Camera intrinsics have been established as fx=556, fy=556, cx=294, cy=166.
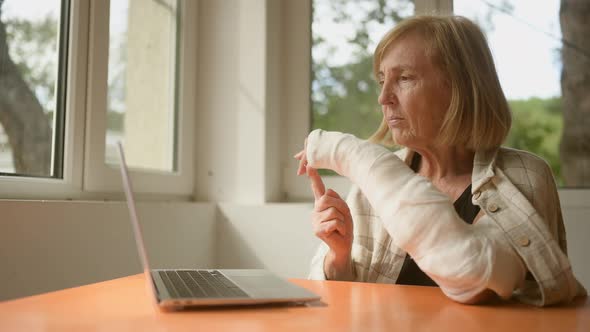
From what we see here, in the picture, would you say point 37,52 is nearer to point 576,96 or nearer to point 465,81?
point 465,81

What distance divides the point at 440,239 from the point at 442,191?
0.37 m

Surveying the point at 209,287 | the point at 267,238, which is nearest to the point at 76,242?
the point at 209,287

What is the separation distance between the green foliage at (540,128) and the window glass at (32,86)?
1.23 metres

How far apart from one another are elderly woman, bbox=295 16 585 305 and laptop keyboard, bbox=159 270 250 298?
231 mm

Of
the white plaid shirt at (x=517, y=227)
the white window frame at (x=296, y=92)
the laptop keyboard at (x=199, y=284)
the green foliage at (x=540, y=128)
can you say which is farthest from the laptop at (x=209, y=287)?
the green foliage at (x=540, y=128)

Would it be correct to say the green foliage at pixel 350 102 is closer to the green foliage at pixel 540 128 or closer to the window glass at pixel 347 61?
the window glass at pixel 347 61

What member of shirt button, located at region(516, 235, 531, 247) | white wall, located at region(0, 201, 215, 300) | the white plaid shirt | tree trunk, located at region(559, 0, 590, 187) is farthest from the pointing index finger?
tree trunk, located at region(559, 0, 590, 187)

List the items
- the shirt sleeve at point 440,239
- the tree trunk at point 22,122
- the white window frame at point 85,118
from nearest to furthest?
1. the shirt sleeve at point 440,239
2. the tree trunk at point 22,122
3. the white window frame at point 85,118

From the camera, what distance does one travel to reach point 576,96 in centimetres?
160

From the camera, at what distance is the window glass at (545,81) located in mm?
1600

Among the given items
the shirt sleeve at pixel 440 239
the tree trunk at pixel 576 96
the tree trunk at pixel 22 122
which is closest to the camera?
the shirt sleeve at pixel 440 239

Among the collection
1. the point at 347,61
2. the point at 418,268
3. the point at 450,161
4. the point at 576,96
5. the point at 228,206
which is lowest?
the point at 418,268

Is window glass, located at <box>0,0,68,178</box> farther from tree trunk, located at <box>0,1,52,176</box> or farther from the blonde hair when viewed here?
A: the blonde hair

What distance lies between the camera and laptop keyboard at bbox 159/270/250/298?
2.23 feet
